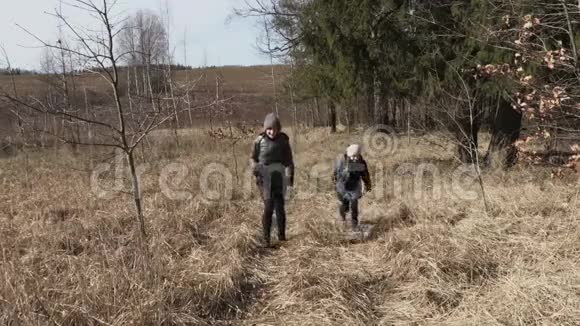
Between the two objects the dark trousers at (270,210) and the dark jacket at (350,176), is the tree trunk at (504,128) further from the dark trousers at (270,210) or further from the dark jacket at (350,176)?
the dark trousers at (270,210)

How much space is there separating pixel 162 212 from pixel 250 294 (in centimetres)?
252

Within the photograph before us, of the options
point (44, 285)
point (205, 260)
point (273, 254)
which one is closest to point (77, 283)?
point (44, 285)

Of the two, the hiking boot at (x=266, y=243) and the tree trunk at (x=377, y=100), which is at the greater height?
the tree trunk at (x=377, y=100)

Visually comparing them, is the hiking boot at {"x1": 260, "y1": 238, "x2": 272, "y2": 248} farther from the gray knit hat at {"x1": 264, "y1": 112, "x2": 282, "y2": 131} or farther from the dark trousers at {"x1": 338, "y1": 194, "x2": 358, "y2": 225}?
the gray knit hat at {"x1": 264, "y1": 112, "x2": 282, "y2": 131}

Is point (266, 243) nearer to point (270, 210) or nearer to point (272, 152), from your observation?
point (270, 210)

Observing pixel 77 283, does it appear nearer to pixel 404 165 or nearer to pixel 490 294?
pixel 490 294

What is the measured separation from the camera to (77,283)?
3660 millimetres

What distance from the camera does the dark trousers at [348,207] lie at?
5.63 meters

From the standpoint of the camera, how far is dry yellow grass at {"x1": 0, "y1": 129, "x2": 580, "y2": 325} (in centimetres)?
340

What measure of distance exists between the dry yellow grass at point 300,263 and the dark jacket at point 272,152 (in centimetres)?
86

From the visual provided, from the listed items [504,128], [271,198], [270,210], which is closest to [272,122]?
[271,198]

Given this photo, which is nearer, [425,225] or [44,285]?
[44,285]

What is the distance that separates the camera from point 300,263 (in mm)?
4531

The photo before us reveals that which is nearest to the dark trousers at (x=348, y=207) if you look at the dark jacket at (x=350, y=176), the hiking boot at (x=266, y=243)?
the dark jacket at (x=350, y=176)
